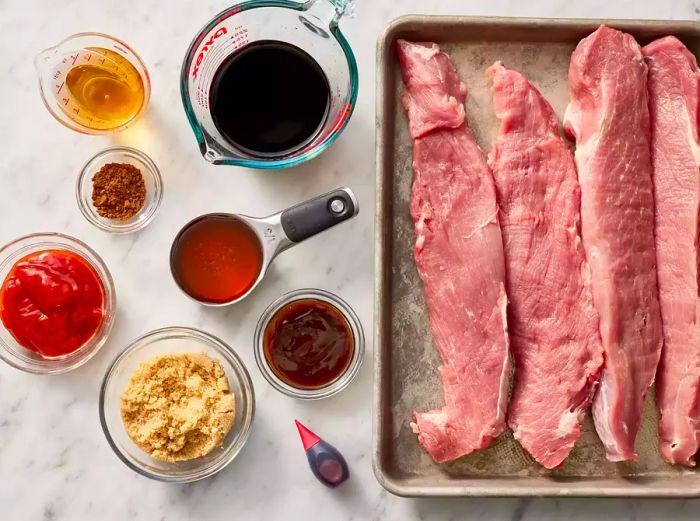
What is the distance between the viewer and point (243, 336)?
1756 millimetres

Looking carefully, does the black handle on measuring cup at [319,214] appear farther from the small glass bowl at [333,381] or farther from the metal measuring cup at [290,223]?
the small glass bowl at [333,381]

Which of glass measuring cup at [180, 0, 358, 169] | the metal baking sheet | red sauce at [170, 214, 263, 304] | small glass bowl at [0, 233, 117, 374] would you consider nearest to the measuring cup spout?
glass measuring cup at [180, 0, 358, 169]

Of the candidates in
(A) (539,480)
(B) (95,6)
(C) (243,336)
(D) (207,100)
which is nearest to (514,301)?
(A) (539,480)

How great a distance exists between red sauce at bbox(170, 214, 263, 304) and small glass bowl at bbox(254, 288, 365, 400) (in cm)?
9

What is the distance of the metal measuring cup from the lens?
61.5 inches

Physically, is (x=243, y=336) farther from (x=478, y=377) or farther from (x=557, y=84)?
(x=557, y=84)

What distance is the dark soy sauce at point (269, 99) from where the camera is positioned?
1.66m

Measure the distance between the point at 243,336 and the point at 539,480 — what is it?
2.41 feet

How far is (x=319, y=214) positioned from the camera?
1.57m

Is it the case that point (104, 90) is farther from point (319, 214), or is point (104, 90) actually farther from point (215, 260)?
point (319, 214)

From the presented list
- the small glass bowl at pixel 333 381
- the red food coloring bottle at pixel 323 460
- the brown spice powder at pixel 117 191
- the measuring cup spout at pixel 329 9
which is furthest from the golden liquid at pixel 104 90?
the red food coloring bottle at pixel 323 460

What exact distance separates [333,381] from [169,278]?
0.45 m

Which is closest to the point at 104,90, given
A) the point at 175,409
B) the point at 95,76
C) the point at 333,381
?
the point at 95,76

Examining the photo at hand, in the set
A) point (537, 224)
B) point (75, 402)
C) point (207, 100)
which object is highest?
point (207, 100)
